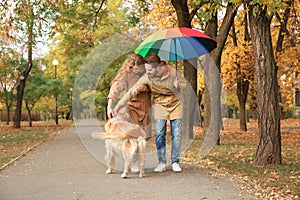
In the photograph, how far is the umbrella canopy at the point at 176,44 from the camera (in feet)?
29.0

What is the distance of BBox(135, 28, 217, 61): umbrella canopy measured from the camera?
8844mm

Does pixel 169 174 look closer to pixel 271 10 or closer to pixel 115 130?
pixel 115 130

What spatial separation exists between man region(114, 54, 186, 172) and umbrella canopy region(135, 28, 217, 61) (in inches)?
21.1

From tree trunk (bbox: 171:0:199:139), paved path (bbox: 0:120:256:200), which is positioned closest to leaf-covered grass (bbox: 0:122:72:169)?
paved path (bbox: 0:120:256:200)

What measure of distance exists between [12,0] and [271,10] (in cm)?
985

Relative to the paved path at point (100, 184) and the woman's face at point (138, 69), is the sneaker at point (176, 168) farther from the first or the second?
Answer: the woman's face at point (138, 69)

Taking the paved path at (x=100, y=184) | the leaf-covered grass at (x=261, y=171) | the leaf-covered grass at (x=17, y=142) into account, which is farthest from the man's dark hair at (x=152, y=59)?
the leaf-covered grass at (x=17, y=142)

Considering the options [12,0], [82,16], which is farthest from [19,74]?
Answer: [12,0]

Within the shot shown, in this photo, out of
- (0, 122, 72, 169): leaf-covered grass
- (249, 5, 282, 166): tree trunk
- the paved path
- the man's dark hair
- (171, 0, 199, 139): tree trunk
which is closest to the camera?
the paved path

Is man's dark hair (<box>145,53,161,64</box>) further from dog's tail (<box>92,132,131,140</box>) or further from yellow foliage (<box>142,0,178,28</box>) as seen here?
yellow foliage (<box>142,0,178,28</box>)

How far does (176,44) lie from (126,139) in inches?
96.1

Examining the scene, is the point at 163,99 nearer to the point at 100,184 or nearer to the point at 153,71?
the point at 153,71

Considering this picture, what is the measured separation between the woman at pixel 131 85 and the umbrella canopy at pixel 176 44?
1.82 ft

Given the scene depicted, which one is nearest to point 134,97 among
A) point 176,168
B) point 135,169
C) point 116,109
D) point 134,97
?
point 134,97
